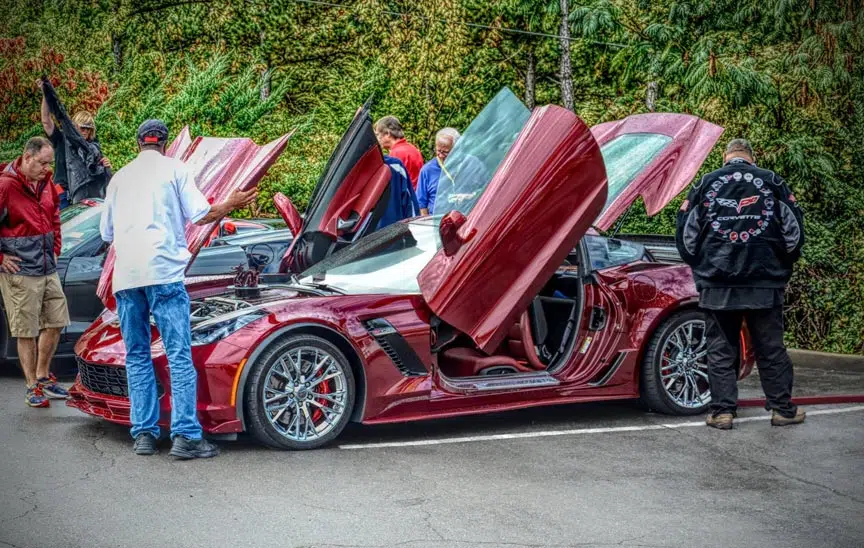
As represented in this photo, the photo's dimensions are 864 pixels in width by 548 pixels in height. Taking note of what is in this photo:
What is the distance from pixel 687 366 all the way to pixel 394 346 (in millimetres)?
2223

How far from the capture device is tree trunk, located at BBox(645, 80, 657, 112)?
14.7 meters

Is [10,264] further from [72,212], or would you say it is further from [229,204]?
[229,204]

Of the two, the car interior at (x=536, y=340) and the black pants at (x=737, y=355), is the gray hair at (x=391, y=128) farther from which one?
the black pants at (x=737, y=355)

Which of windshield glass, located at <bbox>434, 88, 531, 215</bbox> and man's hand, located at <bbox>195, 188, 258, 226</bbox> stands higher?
windshield glass, located at <bbox>434, 88, 531, 215</bbox>

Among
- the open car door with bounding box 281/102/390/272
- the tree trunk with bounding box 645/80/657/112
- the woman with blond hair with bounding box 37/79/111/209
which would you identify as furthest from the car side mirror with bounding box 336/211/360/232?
the tree trunk with bounding box 645/80/657/112

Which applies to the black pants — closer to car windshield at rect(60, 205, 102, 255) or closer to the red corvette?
the red corvette

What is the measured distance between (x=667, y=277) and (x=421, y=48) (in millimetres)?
11024

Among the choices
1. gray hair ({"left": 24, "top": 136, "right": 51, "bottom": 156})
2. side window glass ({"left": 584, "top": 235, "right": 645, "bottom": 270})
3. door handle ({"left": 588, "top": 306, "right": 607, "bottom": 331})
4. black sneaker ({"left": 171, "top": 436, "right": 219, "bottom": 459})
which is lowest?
black sneaker ({"left": 171, "top": 436, "right": 219, "bottom": 459})

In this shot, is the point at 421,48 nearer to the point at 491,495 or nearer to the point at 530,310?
the point at 530,310

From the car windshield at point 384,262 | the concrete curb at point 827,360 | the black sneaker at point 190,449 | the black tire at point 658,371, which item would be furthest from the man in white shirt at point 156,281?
the concrete curb at point 827,360

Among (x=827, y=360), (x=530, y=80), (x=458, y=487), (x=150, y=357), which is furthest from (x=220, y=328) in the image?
(x=530, y=80)

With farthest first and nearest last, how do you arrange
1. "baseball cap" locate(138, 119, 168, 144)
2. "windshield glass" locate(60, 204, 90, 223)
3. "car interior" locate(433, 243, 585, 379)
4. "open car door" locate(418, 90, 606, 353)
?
"windshield glass" locate(60, 204, 90, 223)
"car interior" locate(433, 243, 585, 379)
"open car door" locate(418, 90, 606, 353)
"baseball cap" locate(138, 119, 168, 144)

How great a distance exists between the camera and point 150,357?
6.35m

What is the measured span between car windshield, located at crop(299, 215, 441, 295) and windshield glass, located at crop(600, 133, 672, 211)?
1226 millimetres
